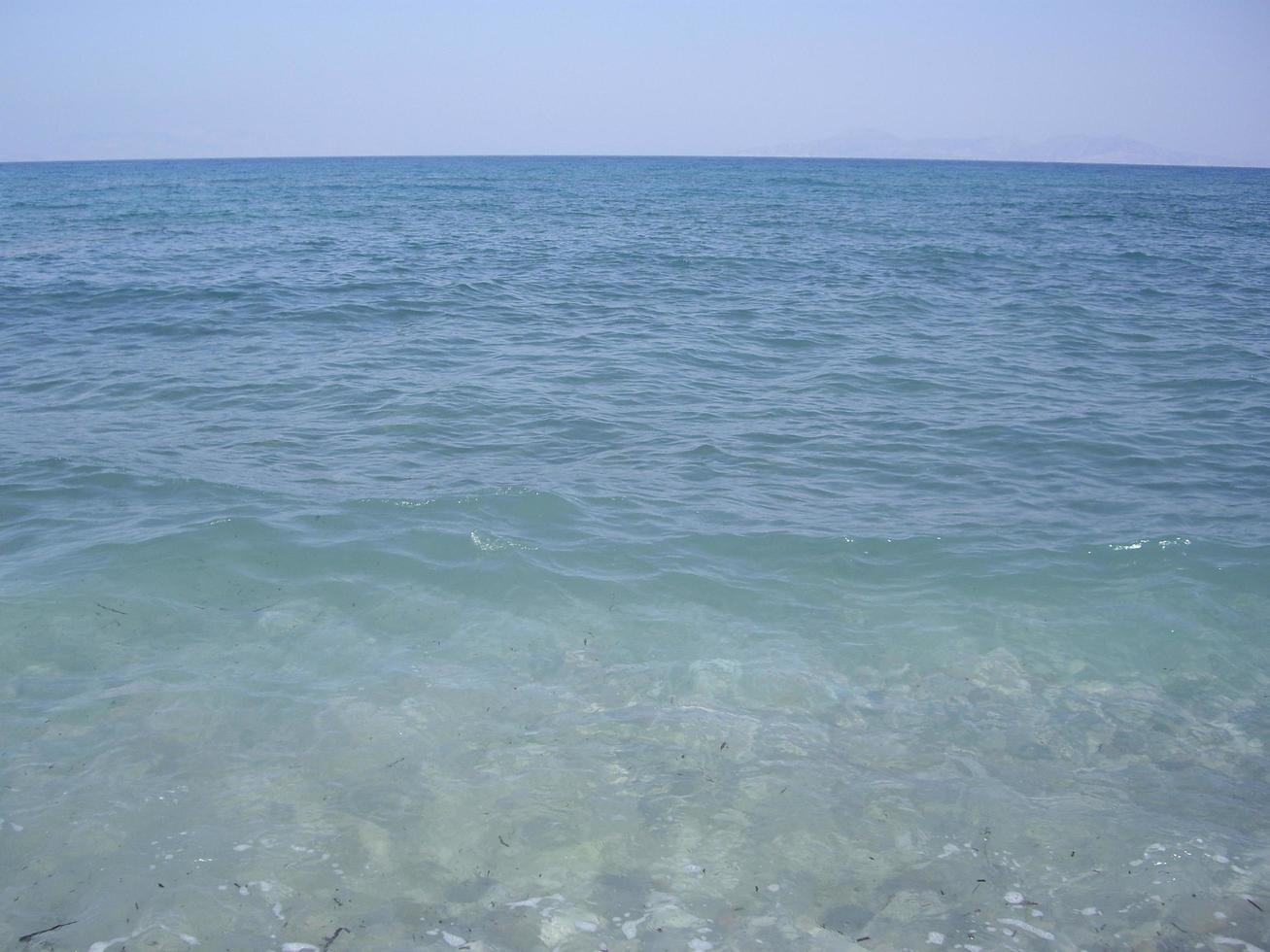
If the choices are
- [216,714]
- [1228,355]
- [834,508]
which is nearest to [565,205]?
[1228,355]

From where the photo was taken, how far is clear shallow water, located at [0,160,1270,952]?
481 cm

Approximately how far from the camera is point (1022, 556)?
867 cm

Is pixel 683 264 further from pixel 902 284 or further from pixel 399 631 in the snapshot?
pixel 399 631

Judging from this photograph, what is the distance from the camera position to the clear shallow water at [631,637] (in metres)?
4.81

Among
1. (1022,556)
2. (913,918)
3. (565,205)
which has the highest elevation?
(565,205)

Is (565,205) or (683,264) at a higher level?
(565,205)

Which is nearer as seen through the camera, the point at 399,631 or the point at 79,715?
the point at 79,715

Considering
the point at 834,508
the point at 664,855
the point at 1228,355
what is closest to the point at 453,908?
the point at 664,855

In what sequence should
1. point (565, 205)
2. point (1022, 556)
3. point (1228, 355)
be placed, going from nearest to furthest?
point (1022, 556) < point (1228, 355) < point (565, 205)

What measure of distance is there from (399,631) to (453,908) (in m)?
3.01

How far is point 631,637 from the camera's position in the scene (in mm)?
7332

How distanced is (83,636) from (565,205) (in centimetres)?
4357

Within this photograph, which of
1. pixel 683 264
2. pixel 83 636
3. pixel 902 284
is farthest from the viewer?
pixel 683 264

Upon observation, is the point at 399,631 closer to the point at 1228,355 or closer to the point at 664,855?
the point at 664,855
